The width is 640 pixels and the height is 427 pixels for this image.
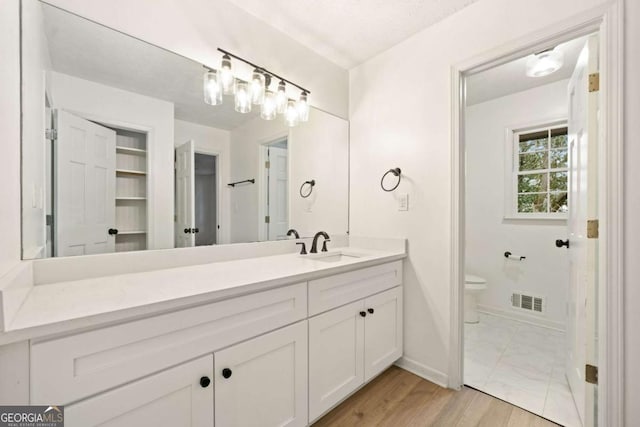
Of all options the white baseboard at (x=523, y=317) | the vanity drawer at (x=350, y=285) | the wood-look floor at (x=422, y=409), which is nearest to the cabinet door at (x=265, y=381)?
the vanity drawer at (x=350, y=285)

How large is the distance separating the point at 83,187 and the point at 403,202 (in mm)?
1836

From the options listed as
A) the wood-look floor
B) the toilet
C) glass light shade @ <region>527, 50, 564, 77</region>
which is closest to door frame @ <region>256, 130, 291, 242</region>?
the wood-look floor

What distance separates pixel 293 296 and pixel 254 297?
206mm

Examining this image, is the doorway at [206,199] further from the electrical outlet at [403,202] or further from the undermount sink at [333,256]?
the electrical outlet at [403,202]

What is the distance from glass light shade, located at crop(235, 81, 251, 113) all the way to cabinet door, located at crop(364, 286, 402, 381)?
1413 millimetres

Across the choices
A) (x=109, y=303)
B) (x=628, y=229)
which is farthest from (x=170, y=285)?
(x=628, y=229)

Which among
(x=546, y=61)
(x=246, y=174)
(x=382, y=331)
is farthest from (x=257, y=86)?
(x=546, y=61)

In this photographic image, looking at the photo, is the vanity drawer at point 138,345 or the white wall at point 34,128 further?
the white wall at point 34,128

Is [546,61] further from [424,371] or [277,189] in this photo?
[424,371]

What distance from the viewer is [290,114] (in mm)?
1969

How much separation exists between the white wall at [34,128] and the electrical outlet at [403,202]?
6.38 feet

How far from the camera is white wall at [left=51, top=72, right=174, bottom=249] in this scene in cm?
122

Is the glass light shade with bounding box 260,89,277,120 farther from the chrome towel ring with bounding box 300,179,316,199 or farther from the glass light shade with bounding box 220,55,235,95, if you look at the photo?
the chrome towel ring with bounding box 300,179,316,199

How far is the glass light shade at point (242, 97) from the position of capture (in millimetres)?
1688
